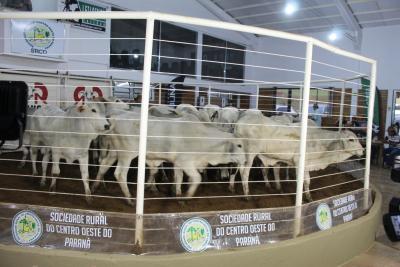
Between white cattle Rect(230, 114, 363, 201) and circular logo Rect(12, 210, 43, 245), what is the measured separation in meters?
1.95

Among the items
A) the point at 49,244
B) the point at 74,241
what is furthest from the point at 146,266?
the point at 49,244

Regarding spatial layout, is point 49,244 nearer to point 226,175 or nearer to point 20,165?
point 226,175

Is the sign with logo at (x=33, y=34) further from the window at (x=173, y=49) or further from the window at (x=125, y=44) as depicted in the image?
the window at (x=173, y=49)

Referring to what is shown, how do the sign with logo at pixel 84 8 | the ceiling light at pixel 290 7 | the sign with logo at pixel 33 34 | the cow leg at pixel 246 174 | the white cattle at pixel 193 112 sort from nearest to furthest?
the cow leg at pixel 246 174, the white cattle at pixel 193 112, the sign with logo at pixel 33 34, the sign with logo at pixel 84 8, the ceiling light at pixel 290 7

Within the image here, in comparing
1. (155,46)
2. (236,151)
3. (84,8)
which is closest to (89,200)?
(236,151)

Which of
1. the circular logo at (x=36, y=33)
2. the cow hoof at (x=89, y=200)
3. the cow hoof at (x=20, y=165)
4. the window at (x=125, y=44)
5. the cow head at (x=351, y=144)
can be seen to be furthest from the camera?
the window at (x=125, y=44)

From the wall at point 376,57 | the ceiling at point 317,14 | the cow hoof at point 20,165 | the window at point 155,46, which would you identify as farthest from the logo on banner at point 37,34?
the wall at point 376,57

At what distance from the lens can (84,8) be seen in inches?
396

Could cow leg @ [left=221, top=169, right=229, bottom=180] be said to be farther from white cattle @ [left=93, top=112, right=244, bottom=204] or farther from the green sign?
the green sign

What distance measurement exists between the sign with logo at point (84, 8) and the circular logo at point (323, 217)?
8.08 meters

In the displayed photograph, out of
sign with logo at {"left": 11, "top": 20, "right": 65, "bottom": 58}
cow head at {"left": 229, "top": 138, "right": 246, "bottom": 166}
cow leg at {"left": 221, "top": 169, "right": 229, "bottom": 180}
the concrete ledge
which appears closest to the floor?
the concrete ledge

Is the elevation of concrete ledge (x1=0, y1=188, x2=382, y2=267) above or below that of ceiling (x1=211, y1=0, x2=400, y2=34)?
below

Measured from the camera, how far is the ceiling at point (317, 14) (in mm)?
12398

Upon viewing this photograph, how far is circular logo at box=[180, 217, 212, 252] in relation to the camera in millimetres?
2816
